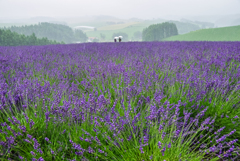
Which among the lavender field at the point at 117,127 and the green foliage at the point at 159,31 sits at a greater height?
the green foliage at the point at 159,31

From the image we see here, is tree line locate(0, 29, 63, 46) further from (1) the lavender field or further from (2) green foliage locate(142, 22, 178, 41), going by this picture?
(2) green foliage locate(142, 22, 178, 41)

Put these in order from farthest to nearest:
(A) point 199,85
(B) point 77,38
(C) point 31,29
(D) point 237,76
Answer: (B) point 77,38, (C) point 31,29, (D) point 237,76, (A) point 199,85

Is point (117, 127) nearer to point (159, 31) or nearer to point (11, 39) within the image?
point (11, 39)

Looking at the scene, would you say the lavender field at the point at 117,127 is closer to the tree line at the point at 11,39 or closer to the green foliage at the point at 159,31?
the tree line at the point at 11,39

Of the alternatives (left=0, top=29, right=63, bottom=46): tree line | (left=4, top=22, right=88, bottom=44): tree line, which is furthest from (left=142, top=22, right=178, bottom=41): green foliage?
(left=4, top=22, right=88, bottom=44): tree line

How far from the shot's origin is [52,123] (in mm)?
1366

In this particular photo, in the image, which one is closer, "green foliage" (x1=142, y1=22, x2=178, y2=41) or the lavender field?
the lavender field

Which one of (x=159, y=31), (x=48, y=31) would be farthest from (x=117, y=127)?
(x=48, y=31)

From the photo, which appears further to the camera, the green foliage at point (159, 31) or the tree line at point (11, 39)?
the green foliage at point (159, 31)

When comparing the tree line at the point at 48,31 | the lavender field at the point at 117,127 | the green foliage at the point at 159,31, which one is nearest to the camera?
the lavender field at the point at 117,127

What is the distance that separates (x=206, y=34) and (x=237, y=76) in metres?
23.3

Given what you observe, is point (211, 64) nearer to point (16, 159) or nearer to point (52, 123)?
point (52, 123)

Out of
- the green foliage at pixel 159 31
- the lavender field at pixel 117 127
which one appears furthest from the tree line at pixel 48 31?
the lavender field at pixel 117 127

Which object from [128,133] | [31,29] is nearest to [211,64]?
[128,133]
